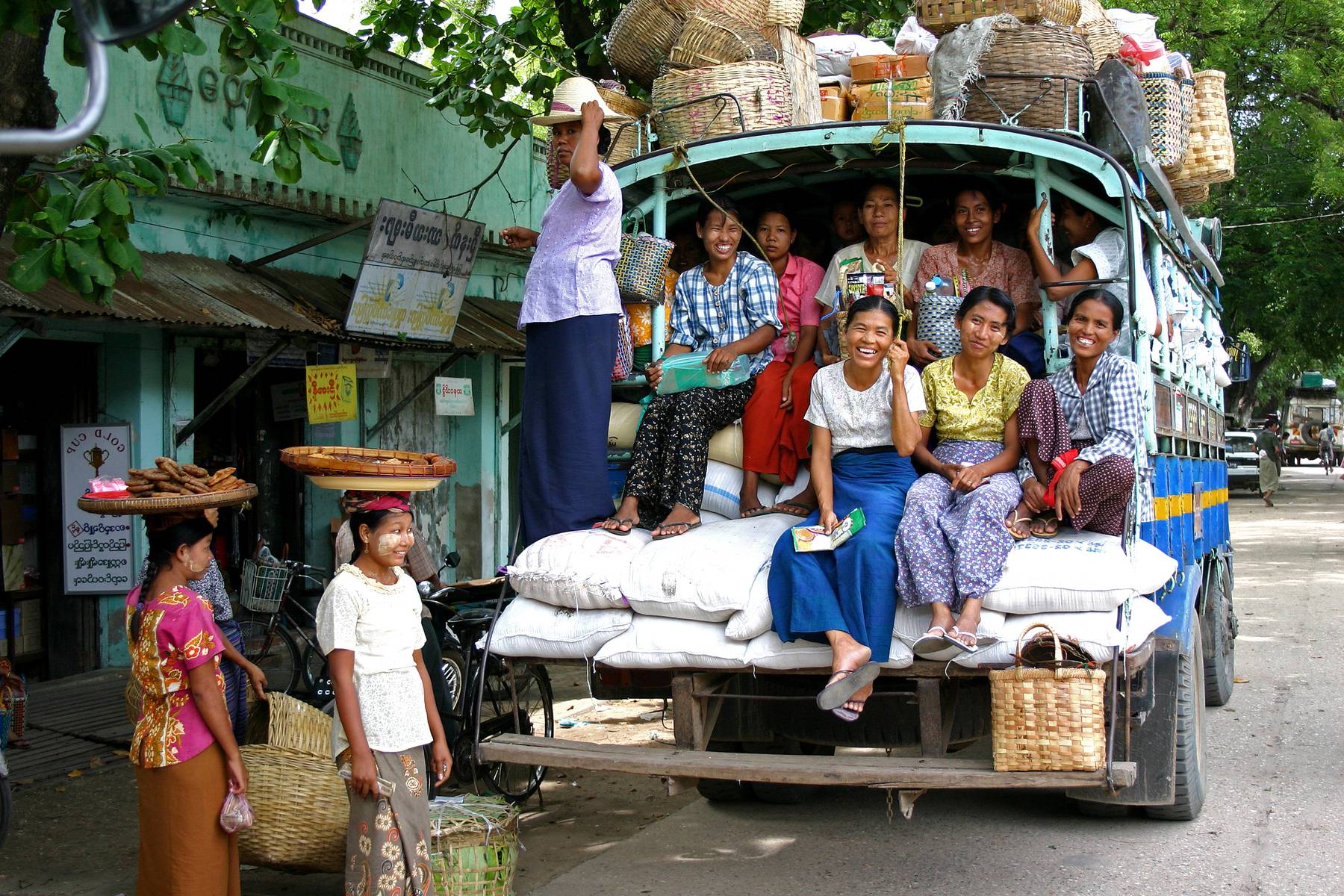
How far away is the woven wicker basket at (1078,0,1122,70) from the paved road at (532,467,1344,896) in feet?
11.6

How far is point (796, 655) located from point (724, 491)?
1.27 metres

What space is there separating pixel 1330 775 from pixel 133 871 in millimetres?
5345

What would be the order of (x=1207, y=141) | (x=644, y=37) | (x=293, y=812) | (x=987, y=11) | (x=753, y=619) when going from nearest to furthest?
(x=753, y=619) → (x=293, y=812) → (x=987, y=11) → (x=1207, y=141) → (x=644, y=37)

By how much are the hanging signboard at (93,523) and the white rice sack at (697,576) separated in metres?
5.55

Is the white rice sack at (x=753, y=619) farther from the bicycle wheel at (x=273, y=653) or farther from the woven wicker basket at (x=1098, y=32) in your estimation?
the bicycle wheel at (x=273, y=653)

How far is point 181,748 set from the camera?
13.5 ft

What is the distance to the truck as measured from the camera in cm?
403

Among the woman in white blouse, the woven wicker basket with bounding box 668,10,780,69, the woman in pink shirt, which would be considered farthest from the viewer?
the woven wicker basket with bounding box 668,10,780,69

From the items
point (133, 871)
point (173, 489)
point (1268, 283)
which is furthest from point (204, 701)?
point (1268, 283)

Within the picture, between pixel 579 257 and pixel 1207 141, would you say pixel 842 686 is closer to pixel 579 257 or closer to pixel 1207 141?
pixel 579 257

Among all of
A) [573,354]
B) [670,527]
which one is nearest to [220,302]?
[573,354]

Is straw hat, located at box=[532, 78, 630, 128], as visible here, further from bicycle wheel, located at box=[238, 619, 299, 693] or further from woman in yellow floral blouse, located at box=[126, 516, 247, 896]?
bicycle wheel, located at box=[238, 619, 299, 693]

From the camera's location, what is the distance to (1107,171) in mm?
4922

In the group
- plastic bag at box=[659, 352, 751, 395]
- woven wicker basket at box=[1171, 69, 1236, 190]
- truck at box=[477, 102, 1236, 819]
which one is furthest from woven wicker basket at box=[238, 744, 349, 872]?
woven wicker basket at box=[1171, 69, 1236, 190]
